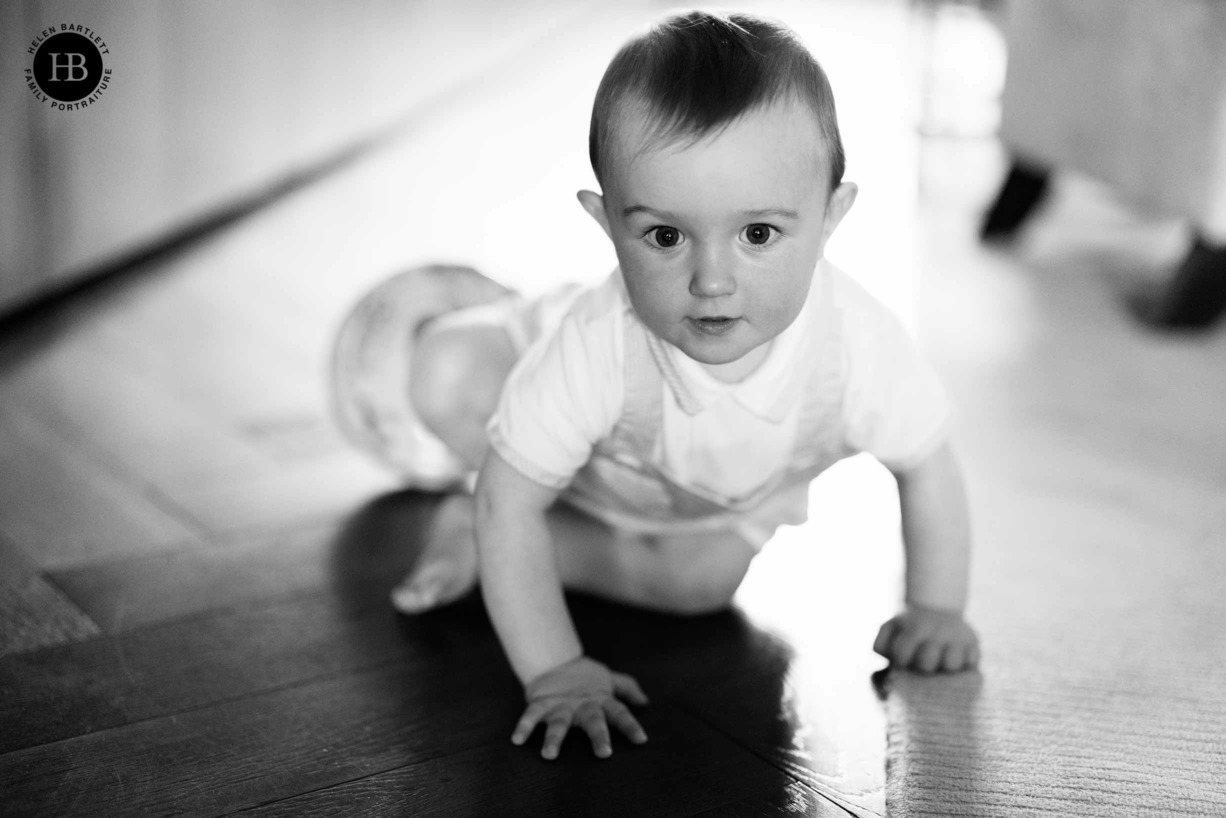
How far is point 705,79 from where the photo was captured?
2.33ft

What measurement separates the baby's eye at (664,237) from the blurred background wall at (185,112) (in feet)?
2.38

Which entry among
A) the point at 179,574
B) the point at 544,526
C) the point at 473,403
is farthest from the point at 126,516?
the point at 544,526

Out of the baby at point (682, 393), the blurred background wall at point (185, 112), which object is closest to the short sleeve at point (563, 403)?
the baby at point (682, 393)

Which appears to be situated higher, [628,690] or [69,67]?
[69,67]

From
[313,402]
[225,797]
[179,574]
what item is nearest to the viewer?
[225,797]

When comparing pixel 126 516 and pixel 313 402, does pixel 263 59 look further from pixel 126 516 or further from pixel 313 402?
pixel 126 516

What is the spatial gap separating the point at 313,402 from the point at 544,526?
0.63 m

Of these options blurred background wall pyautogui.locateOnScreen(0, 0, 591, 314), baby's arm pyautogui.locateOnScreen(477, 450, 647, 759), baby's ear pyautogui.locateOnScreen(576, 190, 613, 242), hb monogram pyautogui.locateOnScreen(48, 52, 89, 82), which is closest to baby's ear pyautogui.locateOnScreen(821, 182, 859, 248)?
baby's ear pyautogui.locateOnScreen(576, 190, 613, 242)

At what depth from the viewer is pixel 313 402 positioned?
55.0 inches

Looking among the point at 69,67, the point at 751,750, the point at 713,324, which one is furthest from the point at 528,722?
the point at 69,67

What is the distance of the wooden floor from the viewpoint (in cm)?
73

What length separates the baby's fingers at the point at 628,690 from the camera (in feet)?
2.67

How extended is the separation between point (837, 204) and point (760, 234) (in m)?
0.07

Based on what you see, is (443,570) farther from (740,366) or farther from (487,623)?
(740,366)
